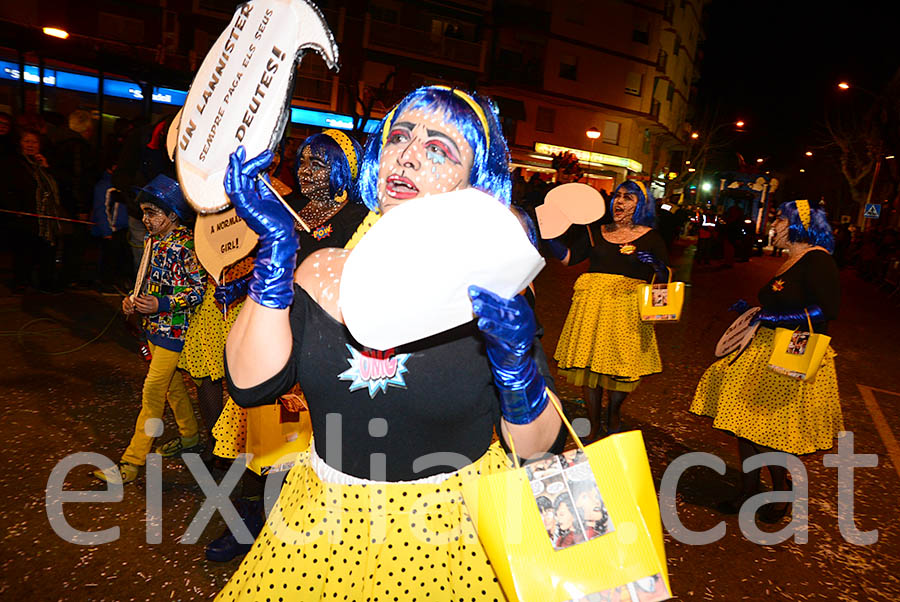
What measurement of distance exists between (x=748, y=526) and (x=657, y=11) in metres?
38.8

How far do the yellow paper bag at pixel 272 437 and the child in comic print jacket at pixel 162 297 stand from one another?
896 mm

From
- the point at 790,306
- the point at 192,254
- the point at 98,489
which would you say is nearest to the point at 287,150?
the point at 192,254

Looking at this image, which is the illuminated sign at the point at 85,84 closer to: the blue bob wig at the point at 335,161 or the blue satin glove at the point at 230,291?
the blue bob wig at the point at 335,161

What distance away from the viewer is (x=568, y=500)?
115cm

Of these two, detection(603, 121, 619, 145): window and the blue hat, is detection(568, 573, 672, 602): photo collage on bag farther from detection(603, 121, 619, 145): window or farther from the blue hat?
detection(603, 121, 619, 145): window

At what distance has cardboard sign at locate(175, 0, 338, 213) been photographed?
124 centimetres

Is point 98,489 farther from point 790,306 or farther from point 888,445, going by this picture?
point 888,445

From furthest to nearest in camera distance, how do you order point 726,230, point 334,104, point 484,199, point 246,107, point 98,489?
1. point 334,104
2. point 726,230
3. point 98,489
4. point 246,107
5. point 484,199

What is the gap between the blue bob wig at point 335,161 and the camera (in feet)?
12.8

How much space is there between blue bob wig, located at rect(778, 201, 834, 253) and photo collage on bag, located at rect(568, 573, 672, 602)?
350 cm

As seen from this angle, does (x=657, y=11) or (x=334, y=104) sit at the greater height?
(x=657, y=11)

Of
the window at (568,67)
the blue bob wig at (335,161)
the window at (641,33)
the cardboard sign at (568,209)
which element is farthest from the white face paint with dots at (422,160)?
the window at (641,33)

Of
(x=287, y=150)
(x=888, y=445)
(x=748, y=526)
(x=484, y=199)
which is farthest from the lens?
(x=287, y=150)

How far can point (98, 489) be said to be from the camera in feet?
11.3
